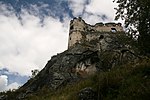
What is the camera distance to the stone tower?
3034 inches

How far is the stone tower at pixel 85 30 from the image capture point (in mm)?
77062

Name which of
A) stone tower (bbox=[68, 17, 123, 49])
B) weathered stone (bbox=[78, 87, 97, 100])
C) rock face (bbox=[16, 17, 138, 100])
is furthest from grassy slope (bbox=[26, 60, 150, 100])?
stone tower (bbox=[68, 17, 123, 49])

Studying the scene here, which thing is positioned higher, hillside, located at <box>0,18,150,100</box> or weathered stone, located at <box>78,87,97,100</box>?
hillside, located at <box>0,18,150,100</box>

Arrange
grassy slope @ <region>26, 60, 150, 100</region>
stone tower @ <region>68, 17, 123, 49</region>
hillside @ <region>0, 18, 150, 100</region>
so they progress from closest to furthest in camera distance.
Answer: grassy slope @ <region>26, 60, 150, 100</region> → hillside @ <region>0, 18, 150, 100</region> → stone tower @ <region>68, 17, 123, 49</region>

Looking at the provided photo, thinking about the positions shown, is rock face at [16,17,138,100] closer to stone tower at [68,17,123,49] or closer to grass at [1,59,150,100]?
stone tower at [68,17,123,49]

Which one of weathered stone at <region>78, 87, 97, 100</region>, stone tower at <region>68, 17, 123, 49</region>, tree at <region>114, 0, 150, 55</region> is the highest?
stone tower at <region>68, 17, 123, 49</region>

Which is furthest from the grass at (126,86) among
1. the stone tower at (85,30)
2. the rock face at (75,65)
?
the stone tower at (85,30)

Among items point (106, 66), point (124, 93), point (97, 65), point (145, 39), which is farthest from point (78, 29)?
point (124, 93)

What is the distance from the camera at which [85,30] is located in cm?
8025

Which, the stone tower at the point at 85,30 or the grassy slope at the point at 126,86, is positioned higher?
the stone tower at the point at 85,30

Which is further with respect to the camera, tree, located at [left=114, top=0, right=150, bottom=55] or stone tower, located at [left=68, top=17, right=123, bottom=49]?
stone tower, located at [left=68, top=17, right=123, bottom=49]

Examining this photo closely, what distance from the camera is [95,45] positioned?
217 ft

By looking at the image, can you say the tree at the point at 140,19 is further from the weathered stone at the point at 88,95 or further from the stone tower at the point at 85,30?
the stone tower at the point at 85,30

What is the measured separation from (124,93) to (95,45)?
5091 cm
